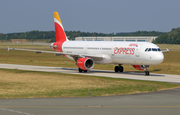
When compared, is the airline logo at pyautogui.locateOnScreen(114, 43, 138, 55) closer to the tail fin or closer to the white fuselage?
the white fuselage

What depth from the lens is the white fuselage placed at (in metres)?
39.1

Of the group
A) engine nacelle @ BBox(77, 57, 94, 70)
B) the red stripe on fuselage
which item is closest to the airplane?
engine nacelle @ BBox(77, 57, 94, 70)

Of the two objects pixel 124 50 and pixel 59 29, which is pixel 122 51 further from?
pixel 59 29

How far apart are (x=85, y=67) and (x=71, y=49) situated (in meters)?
7.82

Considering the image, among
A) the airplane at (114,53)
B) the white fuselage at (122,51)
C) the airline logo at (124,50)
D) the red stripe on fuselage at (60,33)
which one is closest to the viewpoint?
the white fuselage at (122,51)

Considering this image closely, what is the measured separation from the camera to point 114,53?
43.1 meters

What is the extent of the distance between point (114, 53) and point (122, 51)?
146 centimetres

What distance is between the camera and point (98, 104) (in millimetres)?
20000

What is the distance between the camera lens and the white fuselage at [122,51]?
3909 cm

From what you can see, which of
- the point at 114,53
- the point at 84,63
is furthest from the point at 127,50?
the point at 84,63

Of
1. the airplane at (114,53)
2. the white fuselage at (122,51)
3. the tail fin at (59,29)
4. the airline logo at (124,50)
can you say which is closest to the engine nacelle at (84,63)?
the airplane at (114,53)

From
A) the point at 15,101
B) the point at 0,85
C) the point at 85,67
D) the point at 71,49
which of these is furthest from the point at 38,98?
the point at 71,49

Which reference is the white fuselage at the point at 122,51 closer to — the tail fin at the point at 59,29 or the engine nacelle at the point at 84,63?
the engine nacelle at the point at 84,63

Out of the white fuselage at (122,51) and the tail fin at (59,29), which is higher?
the tail fin at (59,29)
